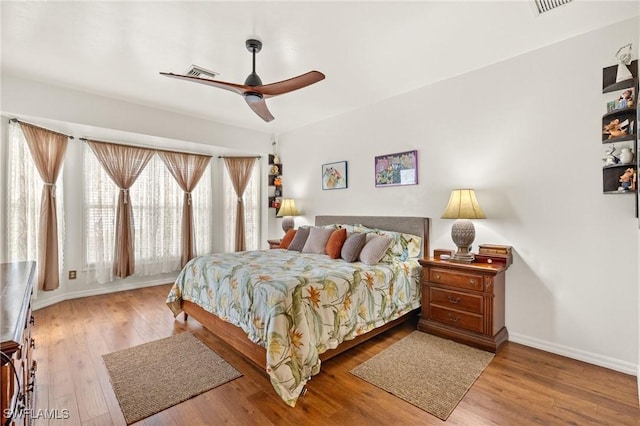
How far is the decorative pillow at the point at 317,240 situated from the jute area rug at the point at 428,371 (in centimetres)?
137

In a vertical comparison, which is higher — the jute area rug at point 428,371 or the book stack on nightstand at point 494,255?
the book stack on nightstand at point 494,255

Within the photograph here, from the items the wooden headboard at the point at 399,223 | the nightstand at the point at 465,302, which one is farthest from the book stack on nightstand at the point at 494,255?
the wooden headboard at the point at 399,223

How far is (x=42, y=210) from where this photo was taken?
369 cm

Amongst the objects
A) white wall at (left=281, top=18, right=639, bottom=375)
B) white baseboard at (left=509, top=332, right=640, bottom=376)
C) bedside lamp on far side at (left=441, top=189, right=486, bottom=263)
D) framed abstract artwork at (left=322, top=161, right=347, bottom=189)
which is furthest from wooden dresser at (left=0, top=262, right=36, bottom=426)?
framed abstract artwork at (left=322, top=161, right=347, bottom=189)

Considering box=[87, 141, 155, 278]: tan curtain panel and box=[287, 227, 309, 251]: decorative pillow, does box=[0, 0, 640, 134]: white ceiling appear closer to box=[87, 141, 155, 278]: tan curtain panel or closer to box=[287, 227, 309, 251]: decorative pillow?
box=[87, 141, 155, 278]: tan curtain panel

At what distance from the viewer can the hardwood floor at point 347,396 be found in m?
1.77

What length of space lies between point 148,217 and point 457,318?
4622 mm

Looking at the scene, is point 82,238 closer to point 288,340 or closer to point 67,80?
point 67,80

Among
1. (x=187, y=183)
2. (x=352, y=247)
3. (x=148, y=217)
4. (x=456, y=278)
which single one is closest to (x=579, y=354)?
(x=456, y=278)

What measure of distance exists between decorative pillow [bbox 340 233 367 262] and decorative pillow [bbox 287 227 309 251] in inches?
30.4

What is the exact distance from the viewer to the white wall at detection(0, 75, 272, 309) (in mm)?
3342

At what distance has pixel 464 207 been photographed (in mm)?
2854

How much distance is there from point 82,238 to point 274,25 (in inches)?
159

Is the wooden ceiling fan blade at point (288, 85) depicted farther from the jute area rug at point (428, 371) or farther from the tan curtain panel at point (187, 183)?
the tan curtain panel at point (187, 183)
